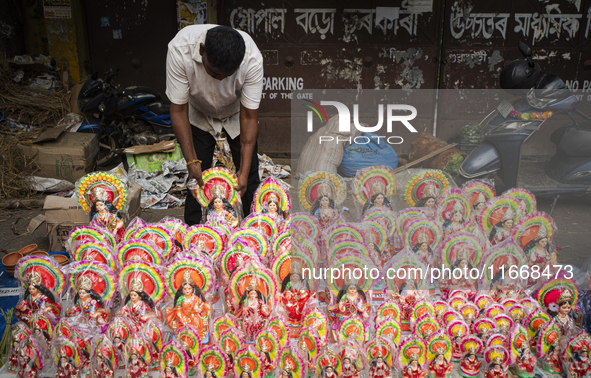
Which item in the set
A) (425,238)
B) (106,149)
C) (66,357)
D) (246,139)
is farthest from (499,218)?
(106,149)

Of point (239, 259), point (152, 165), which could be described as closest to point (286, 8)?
point (152, 165)

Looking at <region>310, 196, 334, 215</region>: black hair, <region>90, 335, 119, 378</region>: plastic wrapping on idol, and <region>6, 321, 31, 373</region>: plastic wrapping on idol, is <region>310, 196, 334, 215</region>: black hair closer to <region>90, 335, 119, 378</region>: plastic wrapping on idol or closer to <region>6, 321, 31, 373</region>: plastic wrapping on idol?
<region>90, 335, 119, 378</region>: plastic wrapping on idol

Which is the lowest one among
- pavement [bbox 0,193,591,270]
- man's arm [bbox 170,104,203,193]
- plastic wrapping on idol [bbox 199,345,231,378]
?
pavement [bbox 0,193,591,270]

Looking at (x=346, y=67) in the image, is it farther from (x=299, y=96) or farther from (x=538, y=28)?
(x=538, y=28)

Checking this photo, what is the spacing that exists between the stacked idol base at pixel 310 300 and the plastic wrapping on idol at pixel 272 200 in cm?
13

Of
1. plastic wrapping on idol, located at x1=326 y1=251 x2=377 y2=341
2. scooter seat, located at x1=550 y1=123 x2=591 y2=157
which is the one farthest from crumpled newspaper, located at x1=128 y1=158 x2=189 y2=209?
scooter seat, located at x1=550 y1=123 x2=591 y2=157

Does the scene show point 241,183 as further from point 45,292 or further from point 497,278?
point 497,278

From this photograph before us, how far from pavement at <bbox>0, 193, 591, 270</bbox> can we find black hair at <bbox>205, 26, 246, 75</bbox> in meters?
2.12

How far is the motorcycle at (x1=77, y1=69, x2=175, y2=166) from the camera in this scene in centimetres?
445

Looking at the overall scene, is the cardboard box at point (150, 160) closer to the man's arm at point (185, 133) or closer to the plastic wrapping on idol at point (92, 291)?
the man's arm at point (185, 133)

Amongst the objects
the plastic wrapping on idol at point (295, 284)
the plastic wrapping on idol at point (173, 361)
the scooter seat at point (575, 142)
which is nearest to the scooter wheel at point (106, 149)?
the plastic wrapping on idol at point (295, 284)

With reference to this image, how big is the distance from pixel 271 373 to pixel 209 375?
0.23 meters

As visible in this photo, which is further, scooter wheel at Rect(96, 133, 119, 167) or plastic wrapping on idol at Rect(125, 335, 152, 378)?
scooter wheel at Rect(96, 133, 119, 167)

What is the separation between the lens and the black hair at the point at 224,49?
1894 mm
